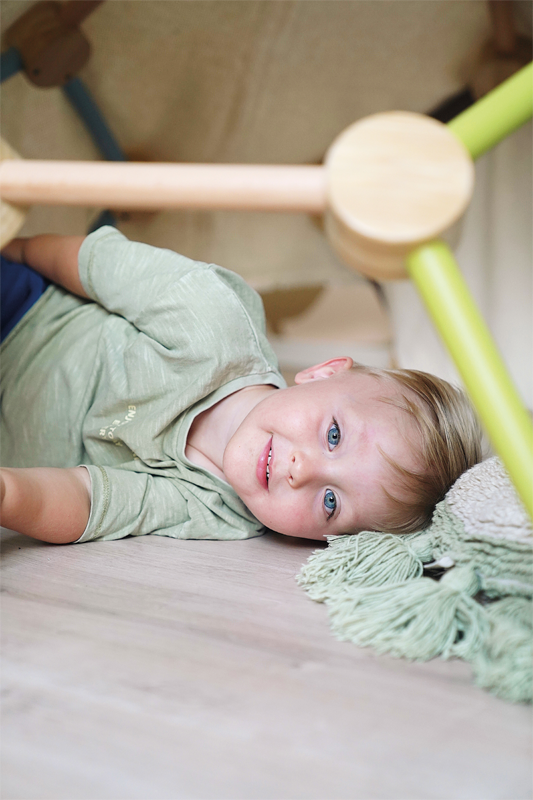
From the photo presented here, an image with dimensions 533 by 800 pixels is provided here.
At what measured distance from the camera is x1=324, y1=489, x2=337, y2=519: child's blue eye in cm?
76

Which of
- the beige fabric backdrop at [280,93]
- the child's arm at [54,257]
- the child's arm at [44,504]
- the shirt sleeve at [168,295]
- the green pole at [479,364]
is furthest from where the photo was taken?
the beige fabric backdrop at [280,93]

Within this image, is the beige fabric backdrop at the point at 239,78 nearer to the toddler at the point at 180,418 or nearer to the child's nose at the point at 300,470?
the toddler at the point at 180,418

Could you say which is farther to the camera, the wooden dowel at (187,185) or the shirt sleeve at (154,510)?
the shirt sleeve at (154,510)

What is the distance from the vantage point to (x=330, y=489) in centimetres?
76

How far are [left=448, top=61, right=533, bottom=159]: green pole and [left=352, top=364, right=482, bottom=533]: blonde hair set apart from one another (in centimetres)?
40

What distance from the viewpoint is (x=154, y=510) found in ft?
2.58

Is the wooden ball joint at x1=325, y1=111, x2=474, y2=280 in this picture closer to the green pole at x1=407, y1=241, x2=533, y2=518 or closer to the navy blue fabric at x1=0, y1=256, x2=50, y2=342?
the green pole at x1=407, y1=241, x2=533, y2=518

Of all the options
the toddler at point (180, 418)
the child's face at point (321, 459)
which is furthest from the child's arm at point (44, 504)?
the child's face at point (321, 459)

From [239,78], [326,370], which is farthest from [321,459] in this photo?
[239,78]

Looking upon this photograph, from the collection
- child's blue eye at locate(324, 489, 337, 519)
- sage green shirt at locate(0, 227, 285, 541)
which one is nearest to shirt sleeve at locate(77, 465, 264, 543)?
sage green shirt at locate(0, 227, 285, 541)

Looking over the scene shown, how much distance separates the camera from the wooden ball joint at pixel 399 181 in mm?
367

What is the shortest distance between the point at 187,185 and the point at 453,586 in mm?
363

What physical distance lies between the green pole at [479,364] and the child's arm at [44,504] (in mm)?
442

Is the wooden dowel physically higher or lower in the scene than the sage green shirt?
higher
